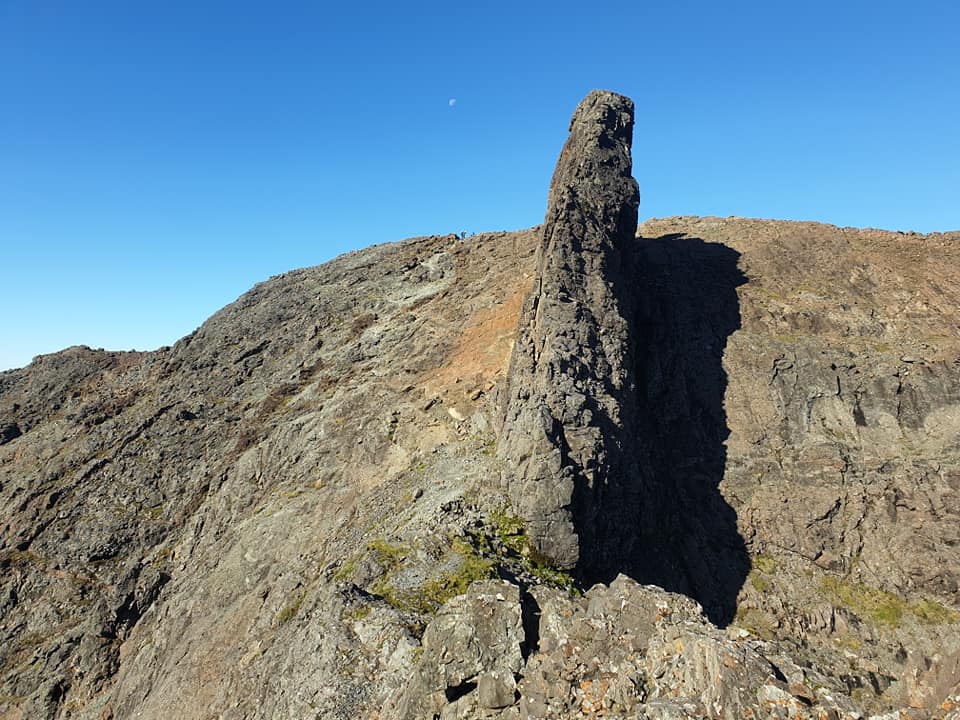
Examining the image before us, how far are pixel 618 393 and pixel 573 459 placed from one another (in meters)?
6.66

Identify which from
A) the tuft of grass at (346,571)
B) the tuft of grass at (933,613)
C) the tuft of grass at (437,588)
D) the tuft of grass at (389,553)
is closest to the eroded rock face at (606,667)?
the tuft of grass at (437,588)

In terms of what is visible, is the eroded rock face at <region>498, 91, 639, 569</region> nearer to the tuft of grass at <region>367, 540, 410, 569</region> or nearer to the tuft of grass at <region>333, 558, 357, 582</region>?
the tuft of grass at <region>367, 540, 410, 569</region>

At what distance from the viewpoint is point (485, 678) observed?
44.5 feet

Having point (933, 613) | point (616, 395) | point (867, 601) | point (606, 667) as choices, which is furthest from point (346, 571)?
point (933, 613)

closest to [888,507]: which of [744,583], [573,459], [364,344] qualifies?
[744,583]

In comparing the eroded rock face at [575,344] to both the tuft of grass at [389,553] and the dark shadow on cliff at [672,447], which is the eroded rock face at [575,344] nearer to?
the dark shadow on cliff at [672,447]

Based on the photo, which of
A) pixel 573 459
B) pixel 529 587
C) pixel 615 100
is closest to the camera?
pixel 529 587

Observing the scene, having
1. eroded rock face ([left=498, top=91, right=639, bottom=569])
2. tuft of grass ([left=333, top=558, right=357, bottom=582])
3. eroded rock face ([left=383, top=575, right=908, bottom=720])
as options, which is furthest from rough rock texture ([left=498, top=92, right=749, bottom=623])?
tuft of grass ([left=333, top=558, right=357, bottom=582])

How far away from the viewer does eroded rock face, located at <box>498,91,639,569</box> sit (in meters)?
21.9

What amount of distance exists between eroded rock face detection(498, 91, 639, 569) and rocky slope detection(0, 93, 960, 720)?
18cm

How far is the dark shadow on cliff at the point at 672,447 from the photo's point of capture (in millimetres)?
24109

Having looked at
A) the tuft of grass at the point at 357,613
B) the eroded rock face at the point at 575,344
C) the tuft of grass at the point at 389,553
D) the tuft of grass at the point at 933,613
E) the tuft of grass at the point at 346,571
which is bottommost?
the tuft of grass at the point at 933,613

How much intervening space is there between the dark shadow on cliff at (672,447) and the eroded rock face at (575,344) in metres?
0.75

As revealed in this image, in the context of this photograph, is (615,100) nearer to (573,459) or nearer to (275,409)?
(573,459)
